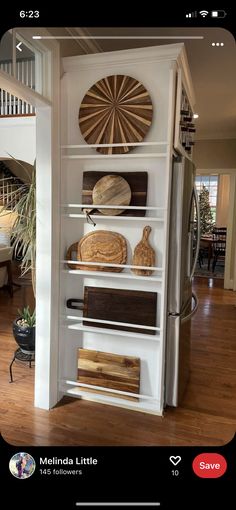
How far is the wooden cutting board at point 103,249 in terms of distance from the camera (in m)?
2.06

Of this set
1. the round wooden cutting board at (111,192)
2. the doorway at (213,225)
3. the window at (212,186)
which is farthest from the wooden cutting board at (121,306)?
the window at (212,186)

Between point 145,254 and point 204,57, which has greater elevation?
point 204,57

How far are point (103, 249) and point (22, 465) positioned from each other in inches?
50.1

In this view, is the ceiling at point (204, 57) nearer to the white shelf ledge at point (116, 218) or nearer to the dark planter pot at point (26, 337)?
the white shelf ledge at point (116, 218)

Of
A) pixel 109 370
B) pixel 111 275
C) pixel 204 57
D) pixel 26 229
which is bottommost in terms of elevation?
pixel 109 370

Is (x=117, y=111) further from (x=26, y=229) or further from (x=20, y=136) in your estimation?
(x=20, y=136)

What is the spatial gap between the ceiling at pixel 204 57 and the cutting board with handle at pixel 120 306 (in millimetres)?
1325

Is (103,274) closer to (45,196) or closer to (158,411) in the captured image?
(45,196)

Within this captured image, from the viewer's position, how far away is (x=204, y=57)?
8.64 feet

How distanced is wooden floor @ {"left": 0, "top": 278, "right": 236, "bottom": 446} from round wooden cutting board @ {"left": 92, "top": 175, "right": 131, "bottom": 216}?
1.24 m

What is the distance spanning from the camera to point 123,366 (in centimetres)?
212
